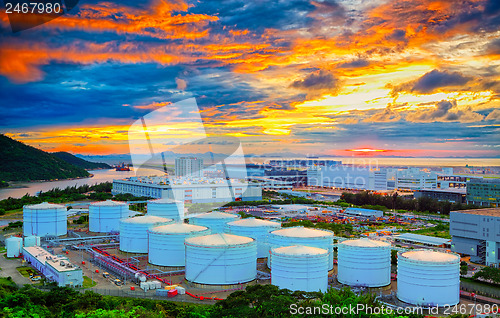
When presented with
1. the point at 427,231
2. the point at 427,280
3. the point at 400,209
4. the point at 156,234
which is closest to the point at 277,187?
the point at 400,209

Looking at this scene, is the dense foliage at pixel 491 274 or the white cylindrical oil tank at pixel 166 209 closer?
the dense foliage at pixel 491 274

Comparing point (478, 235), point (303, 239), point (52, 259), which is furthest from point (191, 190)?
point (478, 235)

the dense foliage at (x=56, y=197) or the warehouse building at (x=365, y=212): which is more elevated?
the dense foliage at (x=56, y=197)

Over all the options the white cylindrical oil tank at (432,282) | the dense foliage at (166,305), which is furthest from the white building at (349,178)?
the dense foliage at (166,305)

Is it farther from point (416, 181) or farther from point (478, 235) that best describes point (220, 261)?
point (416, 181)

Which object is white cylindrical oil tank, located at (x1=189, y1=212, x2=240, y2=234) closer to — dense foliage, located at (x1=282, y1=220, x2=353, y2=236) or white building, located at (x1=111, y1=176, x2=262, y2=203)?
dense foliage, located at (x1=282, y1=220, x2=353, y2=236)

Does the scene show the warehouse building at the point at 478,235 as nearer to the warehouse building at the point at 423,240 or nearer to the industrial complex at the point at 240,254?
the industrial complex at the point at 240,254
